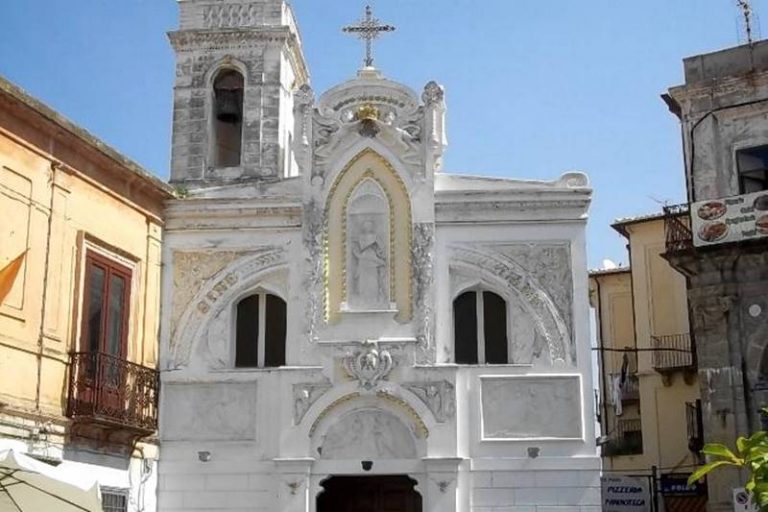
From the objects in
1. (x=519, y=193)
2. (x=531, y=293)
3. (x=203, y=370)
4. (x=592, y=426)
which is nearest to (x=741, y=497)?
(x=592, y=426)

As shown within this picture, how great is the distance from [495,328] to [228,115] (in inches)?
335

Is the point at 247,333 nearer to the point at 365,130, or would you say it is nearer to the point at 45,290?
the point at 365,130

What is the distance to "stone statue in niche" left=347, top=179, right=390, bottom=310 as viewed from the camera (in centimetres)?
1864

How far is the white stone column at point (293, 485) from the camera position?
17.7m

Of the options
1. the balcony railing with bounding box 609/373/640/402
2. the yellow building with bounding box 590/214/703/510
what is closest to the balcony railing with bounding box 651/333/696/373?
the yellow building with bounding box 590/214/703/510

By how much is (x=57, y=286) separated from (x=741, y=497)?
11.8m

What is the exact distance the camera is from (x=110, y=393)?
1689 centimetres

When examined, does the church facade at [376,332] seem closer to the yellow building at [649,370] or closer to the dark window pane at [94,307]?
the dark window pane at [94,307]

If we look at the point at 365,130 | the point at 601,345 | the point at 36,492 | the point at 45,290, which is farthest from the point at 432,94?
the point at 601,345

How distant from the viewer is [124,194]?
18.2 m

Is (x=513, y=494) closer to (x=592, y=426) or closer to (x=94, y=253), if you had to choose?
(x=592, y=426)

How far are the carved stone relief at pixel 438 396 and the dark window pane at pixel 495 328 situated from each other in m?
0.94

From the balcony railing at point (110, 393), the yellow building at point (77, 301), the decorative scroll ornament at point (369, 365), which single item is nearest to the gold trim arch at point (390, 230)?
the decorative scroll ornament at point (369, 365)

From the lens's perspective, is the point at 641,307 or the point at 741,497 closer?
the point at 741,497
